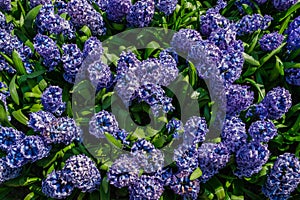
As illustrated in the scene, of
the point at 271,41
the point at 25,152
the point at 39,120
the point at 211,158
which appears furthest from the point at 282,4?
the point at 25,152

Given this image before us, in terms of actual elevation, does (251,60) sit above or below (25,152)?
above

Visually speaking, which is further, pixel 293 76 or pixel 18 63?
pixel 293 76

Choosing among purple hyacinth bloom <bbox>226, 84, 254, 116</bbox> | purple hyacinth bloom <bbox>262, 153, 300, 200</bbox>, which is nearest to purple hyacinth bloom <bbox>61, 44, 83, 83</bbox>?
purple hyacinth bloom <bbox>226, 84, 254, 116</bbox>

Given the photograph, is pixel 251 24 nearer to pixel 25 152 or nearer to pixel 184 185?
pixel 184 185

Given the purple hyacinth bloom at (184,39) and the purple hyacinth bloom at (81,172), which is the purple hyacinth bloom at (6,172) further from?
the purple hyacinth bloom at (184,39)

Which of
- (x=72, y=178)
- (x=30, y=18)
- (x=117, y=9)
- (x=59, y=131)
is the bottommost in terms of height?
(x=72, y=178)

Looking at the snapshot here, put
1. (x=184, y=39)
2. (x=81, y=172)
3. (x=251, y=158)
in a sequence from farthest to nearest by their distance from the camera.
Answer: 1. (x=184, y=39)
2. (x=251, y=158)
3. (x=81, y=172)

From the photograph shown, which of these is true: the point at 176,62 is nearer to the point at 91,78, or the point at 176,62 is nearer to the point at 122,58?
the point at 122,58

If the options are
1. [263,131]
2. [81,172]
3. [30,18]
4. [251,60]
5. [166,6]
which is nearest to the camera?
[81,172]
